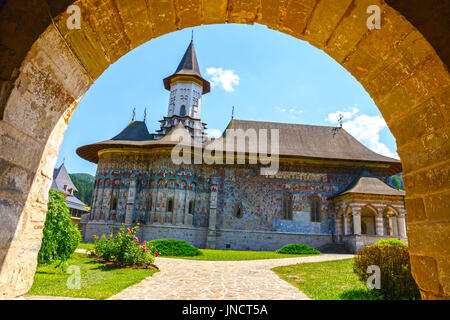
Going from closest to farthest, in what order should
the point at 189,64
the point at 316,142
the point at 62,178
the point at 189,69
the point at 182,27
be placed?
the point at 182,27 < the point at 316,142 < the point at 189,69 < the point at 189,64 < the point at 62,178

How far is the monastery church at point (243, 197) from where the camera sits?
18.0 meters

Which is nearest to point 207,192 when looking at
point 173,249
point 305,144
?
point 173,249

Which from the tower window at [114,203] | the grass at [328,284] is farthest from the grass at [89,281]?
the tower window at [114,203]

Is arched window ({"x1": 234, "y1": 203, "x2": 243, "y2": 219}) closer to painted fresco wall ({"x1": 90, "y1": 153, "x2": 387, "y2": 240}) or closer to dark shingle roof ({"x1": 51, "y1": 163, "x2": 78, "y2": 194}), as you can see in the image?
painted fresco wall ({"x1": 90, "y1": 153, "x2": 387, "y2": 240})

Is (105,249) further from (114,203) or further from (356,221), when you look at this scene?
(356,221)

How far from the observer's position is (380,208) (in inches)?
701

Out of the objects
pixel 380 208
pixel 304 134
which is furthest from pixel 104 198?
pixel 380 208

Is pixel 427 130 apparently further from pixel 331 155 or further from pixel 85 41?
pixel 331 155

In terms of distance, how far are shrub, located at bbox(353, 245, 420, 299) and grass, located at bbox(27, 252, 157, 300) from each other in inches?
205

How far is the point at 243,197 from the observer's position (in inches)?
767

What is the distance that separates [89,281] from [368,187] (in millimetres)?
17517

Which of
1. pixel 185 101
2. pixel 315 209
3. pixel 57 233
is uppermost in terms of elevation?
pixel 185 101

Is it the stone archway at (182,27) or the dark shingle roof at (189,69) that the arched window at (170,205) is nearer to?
the dark shingle roof at (189,69)
